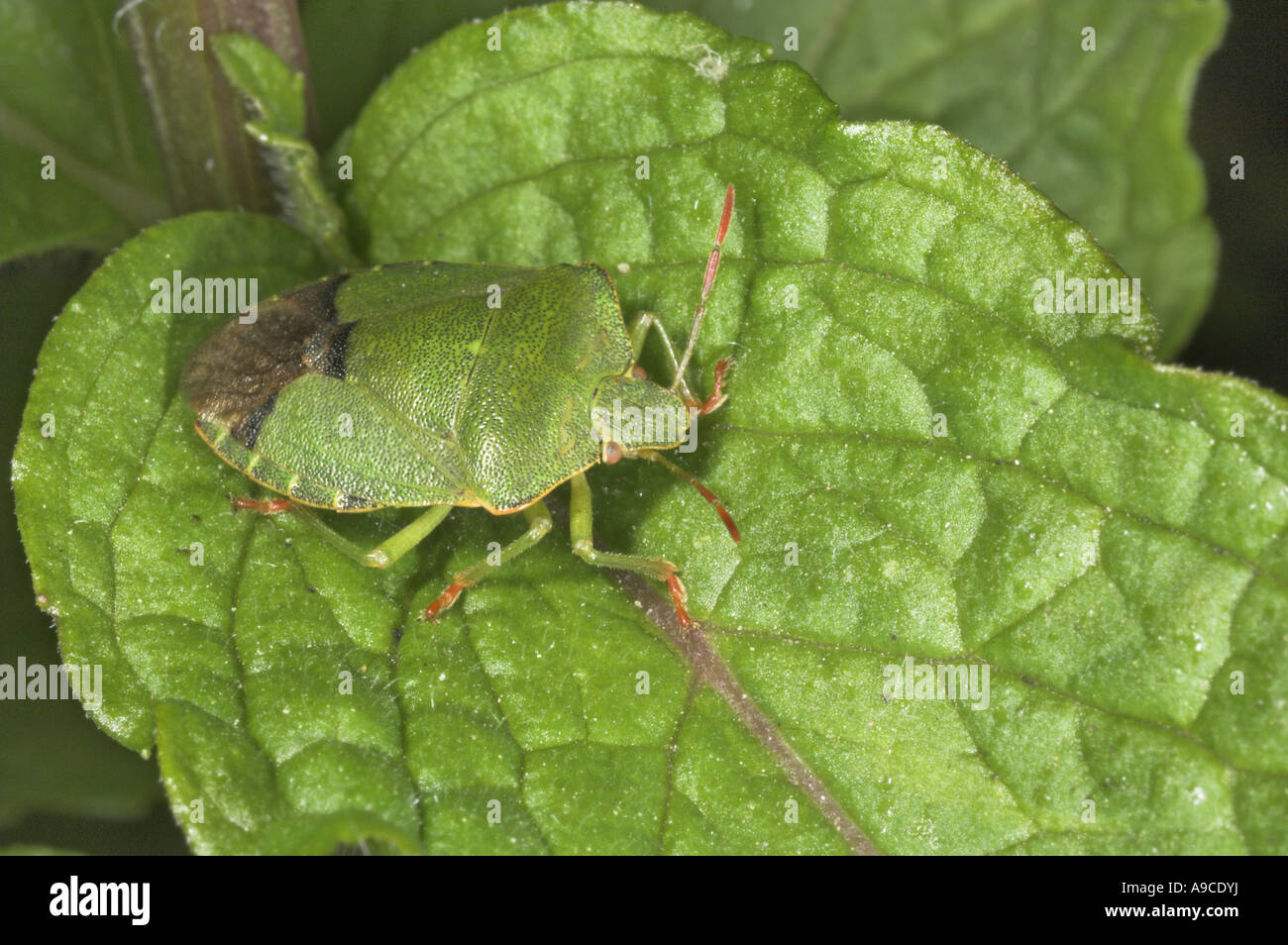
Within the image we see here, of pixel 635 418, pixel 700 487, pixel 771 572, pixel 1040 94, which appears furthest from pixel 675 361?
pixel 1040 94

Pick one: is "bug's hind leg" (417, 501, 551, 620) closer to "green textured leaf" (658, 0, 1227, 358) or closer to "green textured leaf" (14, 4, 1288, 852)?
"green textured leaf" (14, 4, 1288, 852)

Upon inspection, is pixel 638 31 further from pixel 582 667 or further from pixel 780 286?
pixel 582 667

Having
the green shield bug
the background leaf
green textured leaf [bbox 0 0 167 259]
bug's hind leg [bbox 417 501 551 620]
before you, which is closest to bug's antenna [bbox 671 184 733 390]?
the green shield bug

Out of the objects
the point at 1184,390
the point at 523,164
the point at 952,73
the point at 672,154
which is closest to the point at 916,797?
the point at 1184,390

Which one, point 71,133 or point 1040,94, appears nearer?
point 71,133

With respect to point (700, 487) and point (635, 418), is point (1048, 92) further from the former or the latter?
point (700, 487)

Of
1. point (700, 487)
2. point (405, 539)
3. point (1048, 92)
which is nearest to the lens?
point (700, 487)

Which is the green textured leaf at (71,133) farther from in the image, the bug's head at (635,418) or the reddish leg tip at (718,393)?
the reddish leg tip at (718,393)
